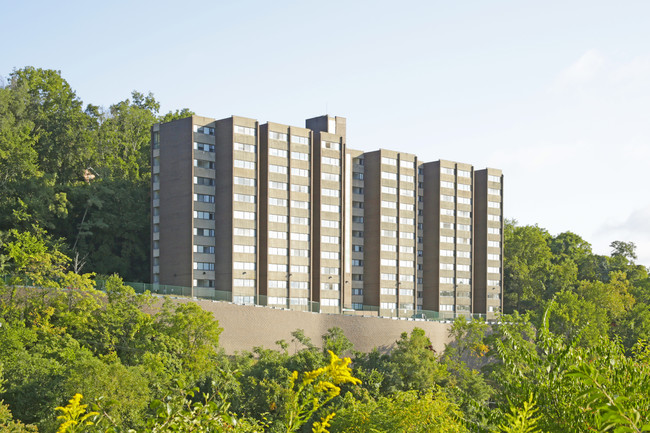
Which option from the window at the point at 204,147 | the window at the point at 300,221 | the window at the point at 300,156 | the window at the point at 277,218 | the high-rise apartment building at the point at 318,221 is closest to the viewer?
the high-rise apartment building at the point at 318,221

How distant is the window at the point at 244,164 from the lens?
289 ft

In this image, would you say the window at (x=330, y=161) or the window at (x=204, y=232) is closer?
the window at (x=204, y=232)

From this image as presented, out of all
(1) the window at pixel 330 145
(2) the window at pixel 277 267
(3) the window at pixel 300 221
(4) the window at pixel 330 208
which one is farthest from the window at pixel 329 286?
(1) the window at pixel 330 145

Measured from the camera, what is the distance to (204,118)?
88562mm

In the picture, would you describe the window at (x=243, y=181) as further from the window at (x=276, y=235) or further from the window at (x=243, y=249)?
the window at (x=243, y=249)

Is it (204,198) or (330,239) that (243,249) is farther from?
(330,239)

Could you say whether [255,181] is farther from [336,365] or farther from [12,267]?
[336,365]

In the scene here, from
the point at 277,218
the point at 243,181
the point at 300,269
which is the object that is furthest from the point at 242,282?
the point at 243,181

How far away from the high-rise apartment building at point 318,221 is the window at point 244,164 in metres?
A: 0.12

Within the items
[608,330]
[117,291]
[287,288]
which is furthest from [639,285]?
[117,291]

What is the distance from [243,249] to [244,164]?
907 centimetres

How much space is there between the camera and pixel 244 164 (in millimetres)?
88625

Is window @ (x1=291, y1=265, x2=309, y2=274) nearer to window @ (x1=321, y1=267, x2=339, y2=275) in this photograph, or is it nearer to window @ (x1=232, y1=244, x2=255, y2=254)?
window @ (x1=321, y1=267, x2=339, y2=275)

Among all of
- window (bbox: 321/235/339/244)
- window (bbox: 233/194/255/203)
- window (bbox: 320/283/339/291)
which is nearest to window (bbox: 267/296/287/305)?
window (bbox: 320/283/339/291)
